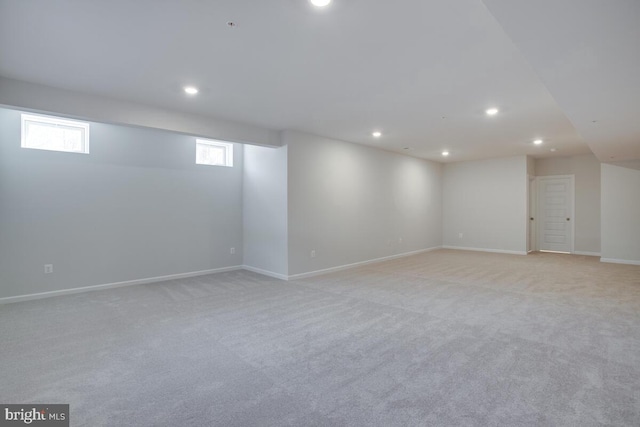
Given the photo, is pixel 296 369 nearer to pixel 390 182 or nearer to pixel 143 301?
pixel 143 301

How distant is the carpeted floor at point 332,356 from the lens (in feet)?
6.30

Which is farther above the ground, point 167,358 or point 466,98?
point 466,98

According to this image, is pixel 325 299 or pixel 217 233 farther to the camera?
pixel 217 233

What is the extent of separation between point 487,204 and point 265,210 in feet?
20.6

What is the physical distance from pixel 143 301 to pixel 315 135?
3.86 meters

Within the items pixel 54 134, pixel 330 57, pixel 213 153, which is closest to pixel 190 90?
pixel 330 57

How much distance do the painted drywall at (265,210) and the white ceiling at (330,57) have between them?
1.25 metres

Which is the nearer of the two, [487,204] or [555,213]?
[555,213]

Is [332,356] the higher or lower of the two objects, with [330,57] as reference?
lower

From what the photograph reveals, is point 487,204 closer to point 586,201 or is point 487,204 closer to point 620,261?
point 586,201

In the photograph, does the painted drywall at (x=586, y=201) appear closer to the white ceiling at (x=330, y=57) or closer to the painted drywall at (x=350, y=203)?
the painted drywall at (x=350, y=203)

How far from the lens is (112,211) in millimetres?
4973

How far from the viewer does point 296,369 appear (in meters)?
2.41

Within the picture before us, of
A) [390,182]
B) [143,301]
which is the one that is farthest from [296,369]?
[390,182]
